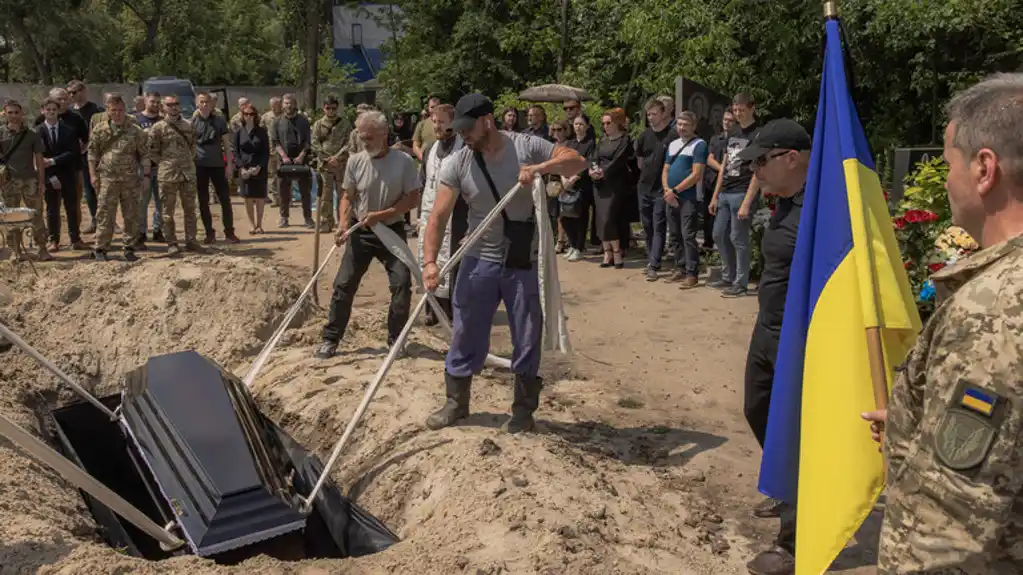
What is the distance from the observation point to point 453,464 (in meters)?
4.72

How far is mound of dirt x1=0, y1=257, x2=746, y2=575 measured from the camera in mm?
3807

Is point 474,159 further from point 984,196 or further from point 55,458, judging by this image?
point 984,196

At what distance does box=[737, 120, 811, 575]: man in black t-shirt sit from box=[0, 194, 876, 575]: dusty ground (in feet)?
0.90

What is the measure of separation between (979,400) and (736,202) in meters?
7.09

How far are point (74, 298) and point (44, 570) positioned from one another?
485 centimetres

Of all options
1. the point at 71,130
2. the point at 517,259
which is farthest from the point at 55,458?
the point at 71,130

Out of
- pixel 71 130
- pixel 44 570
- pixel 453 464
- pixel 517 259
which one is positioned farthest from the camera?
pixel 71 130

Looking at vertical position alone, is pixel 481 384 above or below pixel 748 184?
below

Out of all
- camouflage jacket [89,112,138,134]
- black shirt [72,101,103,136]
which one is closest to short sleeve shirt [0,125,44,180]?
camouflage jacket [89,112,138,134]

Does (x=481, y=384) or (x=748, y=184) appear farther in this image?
(x=748, y=184)

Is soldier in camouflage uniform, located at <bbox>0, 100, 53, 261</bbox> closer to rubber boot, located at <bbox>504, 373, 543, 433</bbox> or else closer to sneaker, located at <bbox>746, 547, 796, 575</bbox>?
rubber boot, located at <bbox>504, 373, 543, 433</bbox>

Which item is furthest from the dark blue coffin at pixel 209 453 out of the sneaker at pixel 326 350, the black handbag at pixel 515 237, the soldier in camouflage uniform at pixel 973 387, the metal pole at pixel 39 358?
the soldier in camouflage uniform at pixel 973 387

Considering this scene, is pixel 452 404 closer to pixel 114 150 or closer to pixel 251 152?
pixel 114 150

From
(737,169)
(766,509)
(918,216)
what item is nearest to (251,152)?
(737,169)
